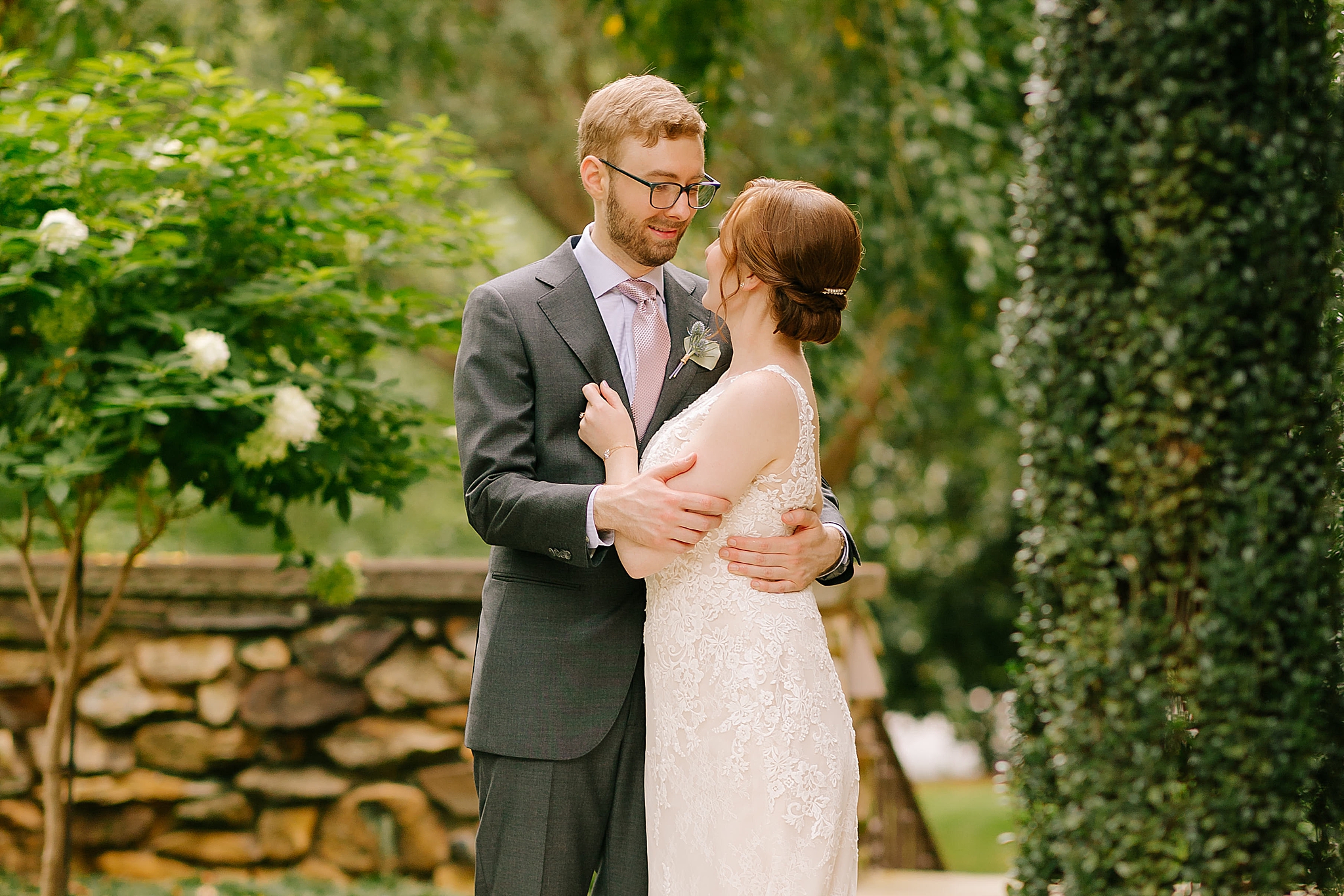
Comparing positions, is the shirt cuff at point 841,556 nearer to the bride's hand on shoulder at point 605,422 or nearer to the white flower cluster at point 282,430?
the bride's hand on shoulder at point 605,422

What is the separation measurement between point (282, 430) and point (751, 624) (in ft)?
4.34

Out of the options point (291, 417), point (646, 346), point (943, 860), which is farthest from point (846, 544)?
point (943, 860)

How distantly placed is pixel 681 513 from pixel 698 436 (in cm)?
16

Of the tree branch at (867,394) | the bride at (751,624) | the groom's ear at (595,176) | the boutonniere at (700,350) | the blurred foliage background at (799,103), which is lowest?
the bride at (751,624)

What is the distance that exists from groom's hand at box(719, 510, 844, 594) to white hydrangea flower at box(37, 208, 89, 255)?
1.66 metres

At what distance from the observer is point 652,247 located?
225 centimetres

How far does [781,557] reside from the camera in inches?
80.3

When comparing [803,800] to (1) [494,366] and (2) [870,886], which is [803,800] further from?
(2) [870,886]

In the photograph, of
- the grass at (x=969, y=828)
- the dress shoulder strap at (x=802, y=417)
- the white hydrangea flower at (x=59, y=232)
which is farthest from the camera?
the grass at (x=969, y=828)

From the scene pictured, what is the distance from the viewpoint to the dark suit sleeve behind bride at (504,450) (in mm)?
1991

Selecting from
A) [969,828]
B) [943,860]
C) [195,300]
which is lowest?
[969,828]

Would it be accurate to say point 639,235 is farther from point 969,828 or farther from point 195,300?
point 969,828

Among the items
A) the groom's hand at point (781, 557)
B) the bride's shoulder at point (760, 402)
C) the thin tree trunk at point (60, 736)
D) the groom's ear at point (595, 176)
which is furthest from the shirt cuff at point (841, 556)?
the thin tree trunk at point (60, 736)

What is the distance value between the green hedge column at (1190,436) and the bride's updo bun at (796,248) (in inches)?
20.8
